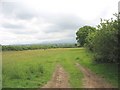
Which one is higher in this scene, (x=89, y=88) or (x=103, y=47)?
(x=103, y=47)

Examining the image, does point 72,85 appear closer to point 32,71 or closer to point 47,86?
point 47,86

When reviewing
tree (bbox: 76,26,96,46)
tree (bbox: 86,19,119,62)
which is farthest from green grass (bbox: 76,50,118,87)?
tree (bbox: 76,26,96,46)

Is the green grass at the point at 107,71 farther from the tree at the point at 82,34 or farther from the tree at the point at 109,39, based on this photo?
the tree at the point at 82,34

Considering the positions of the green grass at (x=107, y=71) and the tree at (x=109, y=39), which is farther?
the tree at (x=109, y=39)

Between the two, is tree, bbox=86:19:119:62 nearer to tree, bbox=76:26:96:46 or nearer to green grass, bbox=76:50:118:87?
green grass, bbox=76:50:118:87

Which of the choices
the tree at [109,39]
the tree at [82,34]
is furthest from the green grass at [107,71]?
the tree at [82,34]

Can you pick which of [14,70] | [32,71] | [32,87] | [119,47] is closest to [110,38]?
[119,47]

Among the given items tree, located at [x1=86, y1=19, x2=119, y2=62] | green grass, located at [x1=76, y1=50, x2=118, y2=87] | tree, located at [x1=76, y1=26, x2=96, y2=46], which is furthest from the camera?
tree, located at [x1=76, y1=26, x2=96, y2=46]

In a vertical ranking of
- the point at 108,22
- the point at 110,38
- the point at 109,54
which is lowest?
the point at 109,54

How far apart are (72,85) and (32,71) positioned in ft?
24.5

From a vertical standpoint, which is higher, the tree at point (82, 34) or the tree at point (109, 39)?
the tree at point (82, 34)

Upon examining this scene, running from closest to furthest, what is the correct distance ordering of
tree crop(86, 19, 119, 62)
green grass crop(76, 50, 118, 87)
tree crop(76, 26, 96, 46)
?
1. green grass crop(76, 50, 118, 87)
2. tree crop(86, 19, 119, 62)
3. tree crop(76, 26, 96, 46)

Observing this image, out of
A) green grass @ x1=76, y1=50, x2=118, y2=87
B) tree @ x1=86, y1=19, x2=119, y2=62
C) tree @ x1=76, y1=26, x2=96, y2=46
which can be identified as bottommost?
green grass @ x1=76, y1=50, x2=118, y2=87

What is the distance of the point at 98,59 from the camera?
33.9 meters
